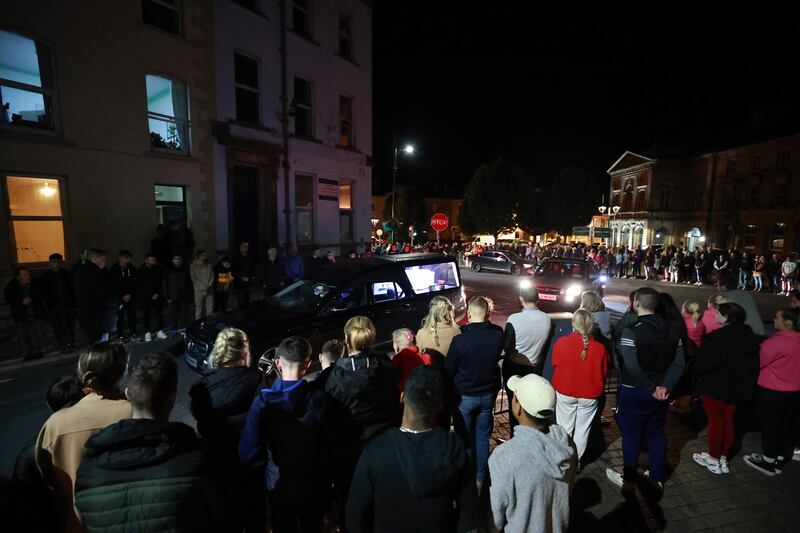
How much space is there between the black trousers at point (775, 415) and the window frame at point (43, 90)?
13.3m

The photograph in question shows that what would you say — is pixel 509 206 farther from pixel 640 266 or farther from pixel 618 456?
pixel 618 456

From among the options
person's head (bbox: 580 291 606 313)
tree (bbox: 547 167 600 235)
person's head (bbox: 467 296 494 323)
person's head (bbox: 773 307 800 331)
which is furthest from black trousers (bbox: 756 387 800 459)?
tree (bbox: 547 167 600 235)

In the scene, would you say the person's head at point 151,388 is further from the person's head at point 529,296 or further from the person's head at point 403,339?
the person's head at point 529,296

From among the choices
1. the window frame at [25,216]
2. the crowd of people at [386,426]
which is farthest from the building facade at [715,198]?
the window frame at [25,216]

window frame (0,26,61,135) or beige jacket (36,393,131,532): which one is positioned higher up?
window frame (0,26,61,135)

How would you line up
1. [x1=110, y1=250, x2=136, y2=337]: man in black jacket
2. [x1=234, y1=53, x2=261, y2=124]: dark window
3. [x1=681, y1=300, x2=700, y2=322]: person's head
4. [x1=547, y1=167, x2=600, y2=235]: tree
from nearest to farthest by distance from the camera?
[x1=681, y1=300, x2=700, y2=322]: person's head, [x1=110, y1=250, x2=136, y2=337]: man in black jacket, [x1=234, y1=53, x2=261, y2=124]: dark window, [x1=547, y1=167, x2=600, y2=235]: tree

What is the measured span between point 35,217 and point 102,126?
2.60 m

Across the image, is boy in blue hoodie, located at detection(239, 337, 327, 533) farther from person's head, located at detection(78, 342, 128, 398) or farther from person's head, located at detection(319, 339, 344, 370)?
person's head, located at detection(78, 342, 128, 398)

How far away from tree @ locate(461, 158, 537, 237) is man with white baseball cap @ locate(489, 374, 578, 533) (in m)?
47.4

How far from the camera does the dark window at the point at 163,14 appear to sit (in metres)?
10.9

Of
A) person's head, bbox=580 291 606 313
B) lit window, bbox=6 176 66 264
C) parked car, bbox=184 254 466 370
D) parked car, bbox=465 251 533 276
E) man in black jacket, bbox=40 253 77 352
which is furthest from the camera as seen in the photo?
parked car, bbox=465 251 533 276

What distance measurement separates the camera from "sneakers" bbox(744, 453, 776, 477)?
4328 millimetres

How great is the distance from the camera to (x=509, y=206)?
4834cm

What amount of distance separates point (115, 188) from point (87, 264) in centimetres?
331
